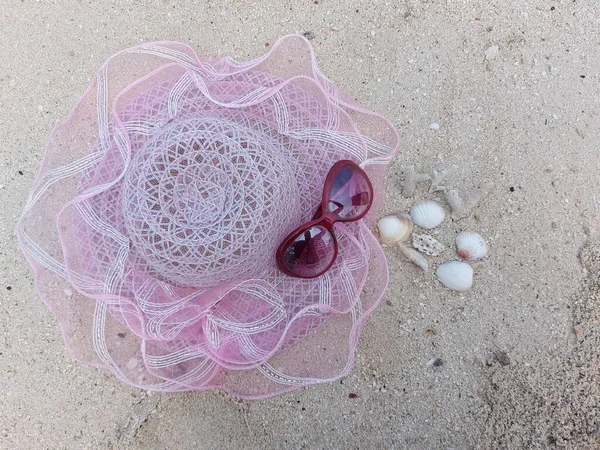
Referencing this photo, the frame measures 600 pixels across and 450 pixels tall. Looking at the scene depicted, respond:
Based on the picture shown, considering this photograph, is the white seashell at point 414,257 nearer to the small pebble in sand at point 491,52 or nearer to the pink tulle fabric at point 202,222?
the pink tulle fabric at point 202,222

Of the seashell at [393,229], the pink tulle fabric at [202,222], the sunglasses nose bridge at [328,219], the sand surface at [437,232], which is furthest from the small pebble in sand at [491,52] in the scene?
the sunglasses nose bridge at [328,219]

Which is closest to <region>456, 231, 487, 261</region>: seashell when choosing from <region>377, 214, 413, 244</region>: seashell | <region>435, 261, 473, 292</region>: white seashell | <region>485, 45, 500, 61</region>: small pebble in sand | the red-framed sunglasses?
<region>435, 261, 473, 292</region>: white seashell

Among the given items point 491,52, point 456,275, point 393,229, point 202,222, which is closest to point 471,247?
point 456,275

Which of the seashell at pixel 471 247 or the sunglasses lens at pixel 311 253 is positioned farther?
the seashell at pixel 471 247

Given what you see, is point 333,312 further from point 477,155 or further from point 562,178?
point 562,178

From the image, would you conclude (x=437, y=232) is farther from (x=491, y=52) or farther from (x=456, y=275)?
(x=491, y=52)
